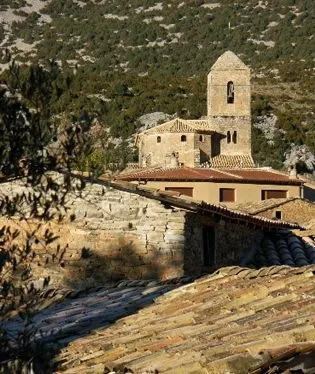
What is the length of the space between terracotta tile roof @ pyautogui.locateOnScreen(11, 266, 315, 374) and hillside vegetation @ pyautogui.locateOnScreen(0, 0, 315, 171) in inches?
2695

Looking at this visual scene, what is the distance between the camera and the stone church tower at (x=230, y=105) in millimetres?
72500

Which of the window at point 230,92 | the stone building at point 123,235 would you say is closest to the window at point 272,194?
the window at point 230,92

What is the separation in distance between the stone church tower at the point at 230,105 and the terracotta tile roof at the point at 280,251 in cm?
4914

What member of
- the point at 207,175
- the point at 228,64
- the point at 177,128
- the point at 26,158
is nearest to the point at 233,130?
the point at 228,64

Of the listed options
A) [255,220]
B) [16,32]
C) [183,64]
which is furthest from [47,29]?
[255,220]

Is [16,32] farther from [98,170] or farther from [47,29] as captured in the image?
[98,170]

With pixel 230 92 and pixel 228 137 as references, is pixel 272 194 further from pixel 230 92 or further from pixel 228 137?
pixel 230 92

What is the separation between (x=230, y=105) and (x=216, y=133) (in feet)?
12.8

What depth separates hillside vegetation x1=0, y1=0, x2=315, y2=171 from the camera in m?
88.2

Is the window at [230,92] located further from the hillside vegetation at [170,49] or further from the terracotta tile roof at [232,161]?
the hillside vegetation at [170,49]

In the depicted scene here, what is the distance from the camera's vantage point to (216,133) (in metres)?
70.5

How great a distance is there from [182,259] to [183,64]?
3865 inches

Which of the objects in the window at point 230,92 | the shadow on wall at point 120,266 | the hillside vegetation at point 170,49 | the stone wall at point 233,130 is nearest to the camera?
the shadow on wall at point 120,266

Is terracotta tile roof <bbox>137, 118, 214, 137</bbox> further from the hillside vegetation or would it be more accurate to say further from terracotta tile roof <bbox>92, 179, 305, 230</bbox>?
terracotta tile roof <bbox>92, 179, 305, 230</bbox>
